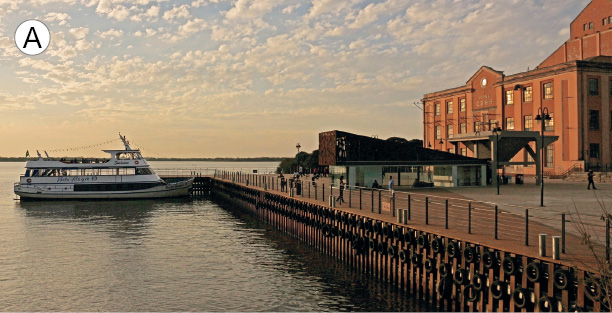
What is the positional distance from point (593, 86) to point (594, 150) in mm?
8302

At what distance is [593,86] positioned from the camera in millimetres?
65375

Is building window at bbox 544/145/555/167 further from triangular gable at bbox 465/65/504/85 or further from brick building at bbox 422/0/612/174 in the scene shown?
triangular gable at bbox 465/65/504/85

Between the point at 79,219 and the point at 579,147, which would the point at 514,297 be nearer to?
the point at 79,219

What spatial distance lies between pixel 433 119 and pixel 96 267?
78385 mm

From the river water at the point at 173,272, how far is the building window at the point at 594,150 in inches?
1780

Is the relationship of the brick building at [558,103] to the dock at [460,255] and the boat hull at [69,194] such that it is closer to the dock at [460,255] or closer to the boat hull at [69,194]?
the dock at [460,255]

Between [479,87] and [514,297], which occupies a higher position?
[479,87]

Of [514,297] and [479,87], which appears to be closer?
[514,297]

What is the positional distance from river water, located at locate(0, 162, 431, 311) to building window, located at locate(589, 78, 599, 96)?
47715 mm

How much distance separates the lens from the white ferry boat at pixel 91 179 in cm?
6950

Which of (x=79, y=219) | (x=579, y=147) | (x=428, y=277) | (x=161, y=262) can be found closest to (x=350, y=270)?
(x=428, y=277)

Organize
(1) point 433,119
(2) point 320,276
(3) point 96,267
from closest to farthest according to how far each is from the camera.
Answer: (2) point 320,276 → (3) point 96,267 → (1) point 433,119

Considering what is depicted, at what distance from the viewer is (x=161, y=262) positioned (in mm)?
28188

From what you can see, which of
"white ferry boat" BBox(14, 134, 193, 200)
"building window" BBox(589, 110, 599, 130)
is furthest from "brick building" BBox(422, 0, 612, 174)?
"white ferry boat" BBox(14, 134, 193, 200)
